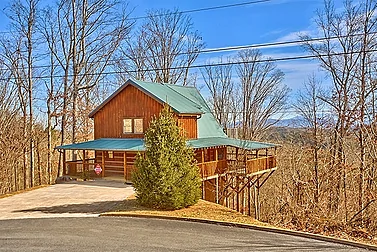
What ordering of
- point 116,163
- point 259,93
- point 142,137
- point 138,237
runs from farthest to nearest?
point 259,93, point 116,163, point 142,137, point 138,237

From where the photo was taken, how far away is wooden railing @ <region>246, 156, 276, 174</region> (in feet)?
62.8

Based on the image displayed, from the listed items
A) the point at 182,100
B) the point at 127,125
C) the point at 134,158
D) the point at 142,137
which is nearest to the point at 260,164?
the point at 182,100

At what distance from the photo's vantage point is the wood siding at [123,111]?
19.7 m

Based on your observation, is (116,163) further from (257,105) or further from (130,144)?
(257,105)

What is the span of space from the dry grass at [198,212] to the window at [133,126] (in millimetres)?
7801

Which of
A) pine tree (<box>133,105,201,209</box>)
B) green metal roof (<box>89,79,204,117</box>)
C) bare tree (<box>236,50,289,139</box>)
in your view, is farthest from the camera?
bare tree (<box>236,50,289,139</box>)

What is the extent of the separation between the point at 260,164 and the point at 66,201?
11.0m

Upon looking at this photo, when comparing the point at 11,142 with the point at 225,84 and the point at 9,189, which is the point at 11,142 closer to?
the point at 9,189

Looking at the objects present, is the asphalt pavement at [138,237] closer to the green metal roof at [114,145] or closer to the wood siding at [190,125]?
the green metal roof at [114,145]

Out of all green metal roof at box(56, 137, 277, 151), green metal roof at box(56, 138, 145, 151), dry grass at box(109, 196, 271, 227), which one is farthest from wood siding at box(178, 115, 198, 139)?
dry grass at box(109, 196, 271, 227)

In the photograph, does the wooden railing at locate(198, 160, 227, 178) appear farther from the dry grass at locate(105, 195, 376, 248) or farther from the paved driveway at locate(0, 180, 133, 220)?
the dry grass at locate(105, 195, 376, 248)

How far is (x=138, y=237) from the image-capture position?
8797 millimetres

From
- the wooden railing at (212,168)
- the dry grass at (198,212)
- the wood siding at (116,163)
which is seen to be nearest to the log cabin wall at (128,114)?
the wood siding at (116,163)

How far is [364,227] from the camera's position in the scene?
1134cm
